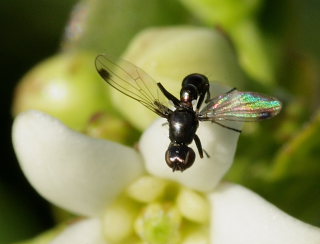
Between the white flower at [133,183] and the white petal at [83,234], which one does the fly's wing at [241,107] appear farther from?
the white petal at [83,234]

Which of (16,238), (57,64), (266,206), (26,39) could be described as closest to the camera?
(266,206)

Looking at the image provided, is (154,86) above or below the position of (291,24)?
below

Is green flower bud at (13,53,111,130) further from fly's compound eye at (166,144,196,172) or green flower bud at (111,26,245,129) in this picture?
fly's compound eye at (166,144,196,172)

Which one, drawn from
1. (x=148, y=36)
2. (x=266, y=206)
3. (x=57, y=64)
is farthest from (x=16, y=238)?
(x=266, y=206)

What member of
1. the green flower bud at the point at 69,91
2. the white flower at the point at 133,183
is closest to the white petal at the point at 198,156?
the white flower at the point at 133,183

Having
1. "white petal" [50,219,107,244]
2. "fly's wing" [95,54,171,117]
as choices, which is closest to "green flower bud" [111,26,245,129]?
"fly's wing" [95,54,171,117]

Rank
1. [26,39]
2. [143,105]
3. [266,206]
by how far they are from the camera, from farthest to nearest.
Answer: [26,39] → [143,105] → [266,206]

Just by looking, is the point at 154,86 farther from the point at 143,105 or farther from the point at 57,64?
the point at 57,64
